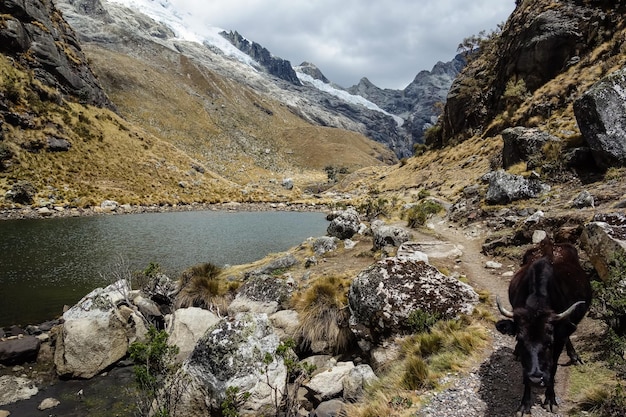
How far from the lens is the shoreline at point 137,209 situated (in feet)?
137

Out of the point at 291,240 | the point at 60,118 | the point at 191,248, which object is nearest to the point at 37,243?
the point at 191,248

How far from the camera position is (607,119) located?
1548cm

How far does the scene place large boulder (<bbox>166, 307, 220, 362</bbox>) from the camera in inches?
494

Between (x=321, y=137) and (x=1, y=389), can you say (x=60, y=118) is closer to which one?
(x=1, y=389)

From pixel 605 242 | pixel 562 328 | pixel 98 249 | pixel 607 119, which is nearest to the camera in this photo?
pixel 562 328

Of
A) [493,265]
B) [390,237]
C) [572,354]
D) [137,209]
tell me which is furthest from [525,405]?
[137,209]

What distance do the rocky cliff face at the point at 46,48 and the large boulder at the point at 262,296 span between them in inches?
2879

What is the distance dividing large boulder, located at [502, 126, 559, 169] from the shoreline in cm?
4838

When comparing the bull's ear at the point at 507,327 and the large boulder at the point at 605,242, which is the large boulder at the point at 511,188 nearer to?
the large boulder at the point at 605,242

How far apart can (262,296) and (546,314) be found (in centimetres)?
1122

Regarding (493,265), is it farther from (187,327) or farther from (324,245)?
(187,327)

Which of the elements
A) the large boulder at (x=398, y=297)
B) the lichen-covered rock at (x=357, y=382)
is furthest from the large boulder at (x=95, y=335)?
the lichen-covered rock at (x=357, y=382)

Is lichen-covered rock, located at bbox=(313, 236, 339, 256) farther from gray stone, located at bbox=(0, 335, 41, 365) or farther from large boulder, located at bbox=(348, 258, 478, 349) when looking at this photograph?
gray stone, located at bbox=(0, 335, 41, 365)

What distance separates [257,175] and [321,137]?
7691 centimetres
